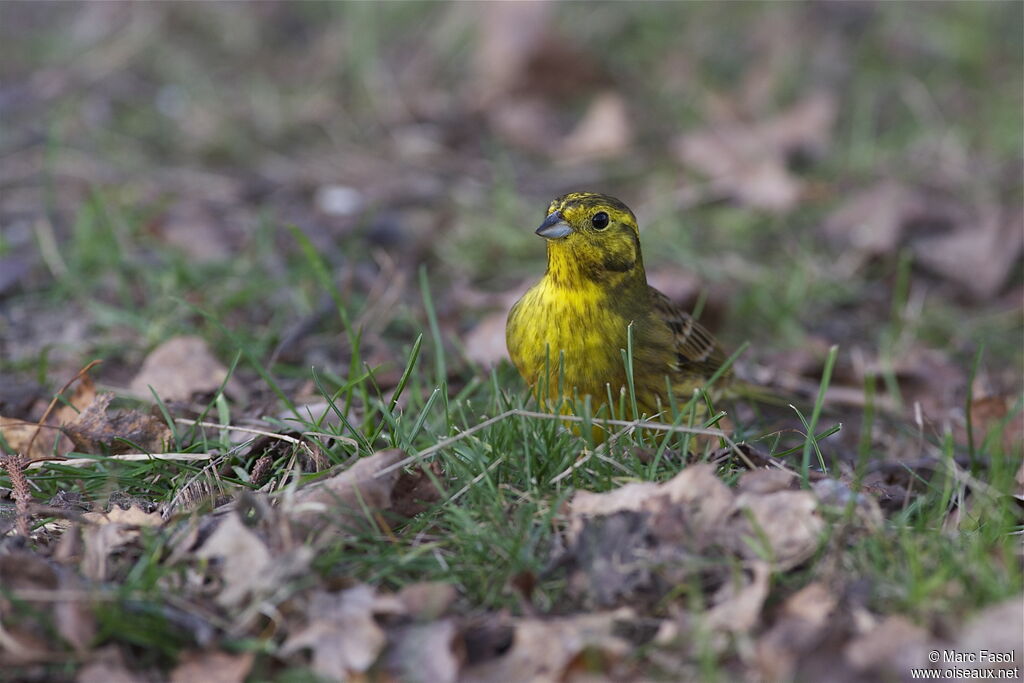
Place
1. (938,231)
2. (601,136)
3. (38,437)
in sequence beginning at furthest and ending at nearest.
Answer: (601,136) → (938,231) → (38,437)

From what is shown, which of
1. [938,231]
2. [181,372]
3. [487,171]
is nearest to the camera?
[181,372]

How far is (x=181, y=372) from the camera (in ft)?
14.9

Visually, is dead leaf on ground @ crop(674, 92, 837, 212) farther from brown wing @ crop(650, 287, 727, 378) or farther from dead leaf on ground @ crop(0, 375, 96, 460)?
dead leaf on ground @ crop(0, 375, 96, 460)

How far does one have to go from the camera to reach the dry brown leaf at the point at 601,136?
25.8 feet

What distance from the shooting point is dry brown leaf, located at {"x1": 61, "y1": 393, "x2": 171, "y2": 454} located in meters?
3.84

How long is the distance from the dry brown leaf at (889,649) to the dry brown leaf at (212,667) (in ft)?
4.72

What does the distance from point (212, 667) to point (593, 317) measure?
2.02 m

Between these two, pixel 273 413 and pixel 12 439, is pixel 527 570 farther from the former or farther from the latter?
pixel 12 439

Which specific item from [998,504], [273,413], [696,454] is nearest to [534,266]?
[273,413]

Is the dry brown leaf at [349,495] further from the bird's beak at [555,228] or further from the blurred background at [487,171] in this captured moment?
the blurred background at [487,171]

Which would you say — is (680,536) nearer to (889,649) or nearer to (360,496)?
(889,649)

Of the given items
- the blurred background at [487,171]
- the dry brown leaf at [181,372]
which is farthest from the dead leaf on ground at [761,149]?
the dry brown leaf at [181,372]

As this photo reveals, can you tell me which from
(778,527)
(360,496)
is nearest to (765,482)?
(778,527)

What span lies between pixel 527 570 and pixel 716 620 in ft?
1.66
